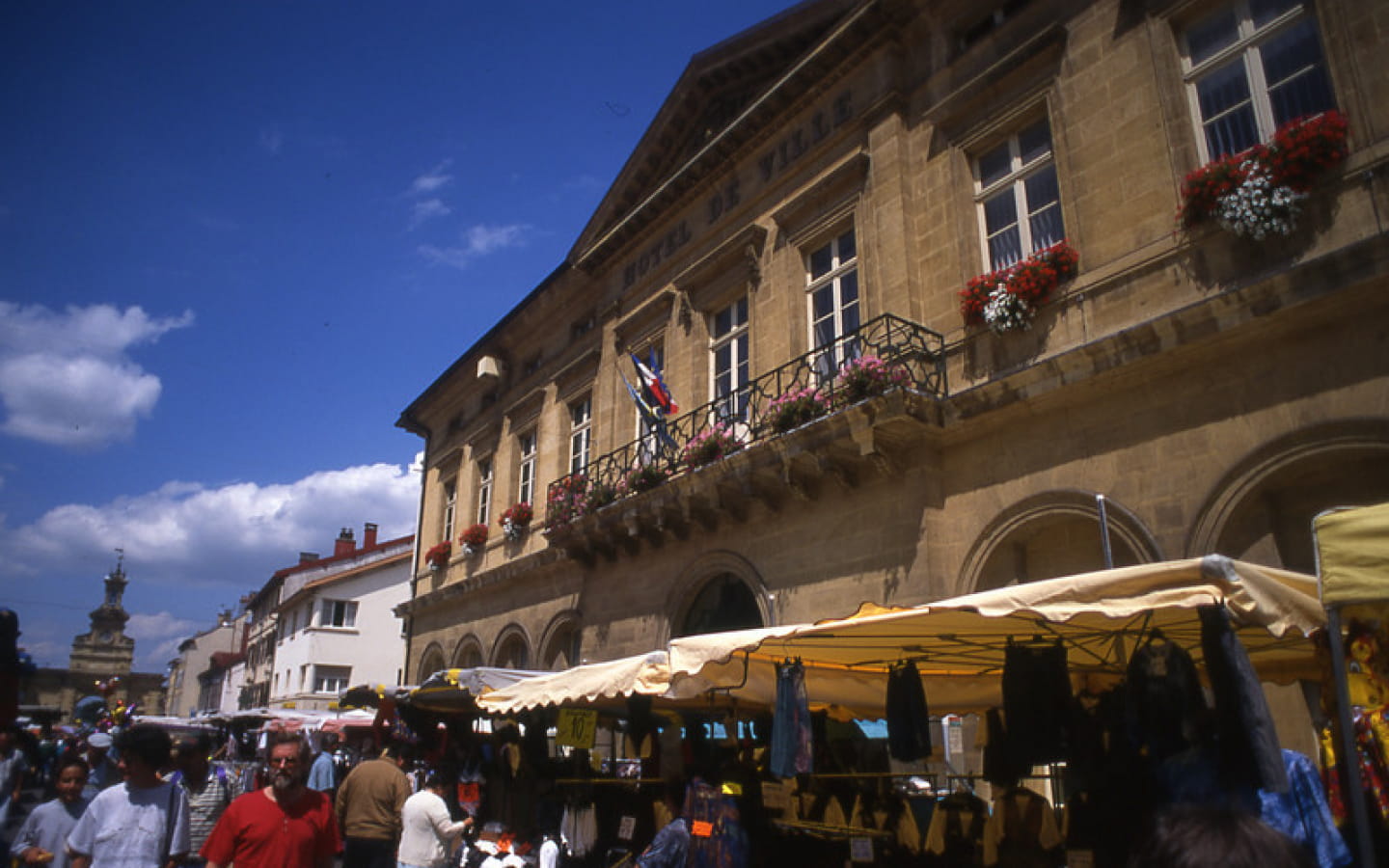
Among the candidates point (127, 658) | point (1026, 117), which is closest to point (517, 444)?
point (1026, 117)

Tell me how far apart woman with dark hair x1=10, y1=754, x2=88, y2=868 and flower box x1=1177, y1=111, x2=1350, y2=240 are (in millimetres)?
10118

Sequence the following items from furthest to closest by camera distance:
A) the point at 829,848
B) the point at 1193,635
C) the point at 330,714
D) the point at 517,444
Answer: the point at 517,444, the point at 330,714, the point at 829,848, the point at 1193,635

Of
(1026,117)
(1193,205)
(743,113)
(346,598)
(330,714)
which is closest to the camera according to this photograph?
(1193,205)

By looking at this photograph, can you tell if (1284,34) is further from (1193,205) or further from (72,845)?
(72,845)

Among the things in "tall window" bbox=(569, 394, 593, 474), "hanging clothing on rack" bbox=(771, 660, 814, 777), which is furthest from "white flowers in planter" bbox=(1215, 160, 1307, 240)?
"tall window" bbox=(569, 394, 593, 474)

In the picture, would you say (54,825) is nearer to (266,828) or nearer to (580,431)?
(266,828)

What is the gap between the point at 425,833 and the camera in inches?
297

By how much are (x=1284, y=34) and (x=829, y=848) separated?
8.51m

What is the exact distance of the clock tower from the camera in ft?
247

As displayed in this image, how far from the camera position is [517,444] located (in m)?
21.8

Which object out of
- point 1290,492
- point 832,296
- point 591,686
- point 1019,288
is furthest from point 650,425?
point 1290,492

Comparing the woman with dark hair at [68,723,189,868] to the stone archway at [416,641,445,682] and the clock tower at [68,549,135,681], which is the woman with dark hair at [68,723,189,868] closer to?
the stone archway at [416,641,445,682]

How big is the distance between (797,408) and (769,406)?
1.14 metres

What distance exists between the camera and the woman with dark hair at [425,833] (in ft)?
24.6
